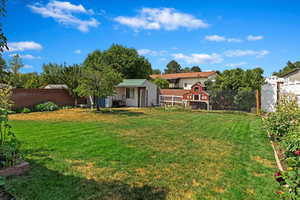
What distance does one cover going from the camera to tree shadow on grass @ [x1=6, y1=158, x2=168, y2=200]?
2.62 metres

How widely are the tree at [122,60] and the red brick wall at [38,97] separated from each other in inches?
448

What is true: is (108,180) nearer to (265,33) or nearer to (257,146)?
(257,146)

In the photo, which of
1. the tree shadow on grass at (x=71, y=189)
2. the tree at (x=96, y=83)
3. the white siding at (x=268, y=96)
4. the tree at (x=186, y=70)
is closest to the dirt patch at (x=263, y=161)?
the tree shadow on grass at (x=71, y=189)

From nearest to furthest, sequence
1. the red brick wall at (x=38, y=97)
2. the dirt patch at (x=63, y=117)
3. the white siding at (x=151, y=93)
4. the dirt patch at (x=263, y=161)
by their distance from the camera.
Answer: the dirt patch at (x=263, y=161) → the dirt patch at (x=63, y=117) → the red brick wall at (x=38, y=97) → the white siding at (x=151, y=93)

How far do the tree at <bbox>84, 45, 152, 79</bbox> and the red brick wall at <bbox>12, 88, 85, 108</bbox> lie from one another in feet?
37.3

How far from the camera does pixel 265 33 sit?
1499cm

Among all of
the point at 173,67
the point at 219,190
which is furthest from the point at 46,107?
the point at 173,67

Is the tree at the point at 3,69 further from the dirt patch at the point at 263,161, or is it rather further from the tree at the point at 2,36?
the dirt patch at the point at 263,161

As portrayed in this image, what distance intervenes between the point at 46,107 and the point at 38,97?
1.30 m

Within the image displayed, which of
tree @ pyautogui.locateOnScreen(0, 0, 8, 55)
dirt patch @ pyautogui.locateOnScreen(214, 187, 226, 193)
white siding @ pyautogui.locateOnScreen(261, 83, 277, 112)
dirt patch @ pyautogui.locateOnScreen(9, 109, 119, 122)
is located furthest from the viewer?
white siding @ pyautogui.locateOnScreen(261, 83, 277, 112)

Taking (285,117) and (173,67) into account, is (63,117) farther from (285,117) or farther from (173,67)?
(173,67)

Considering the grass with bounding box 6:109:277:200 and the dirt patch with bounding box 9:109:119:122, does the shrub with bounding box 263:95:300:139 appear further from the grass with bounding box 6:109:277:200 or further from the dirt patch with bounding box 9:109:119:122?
the dirt patch with bounding box 9:109:119:122

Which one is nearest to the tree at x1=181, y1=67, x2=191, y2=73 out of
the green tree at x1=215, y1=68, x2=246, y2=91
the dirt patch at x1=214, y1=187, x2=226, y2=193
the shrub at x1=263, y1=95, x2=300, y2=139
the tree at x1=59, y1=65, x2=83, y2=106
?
the green tree at x1=215, y1=68, x2=246, y2=91

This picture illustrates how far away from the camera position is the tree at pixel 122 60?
90.2 feet
